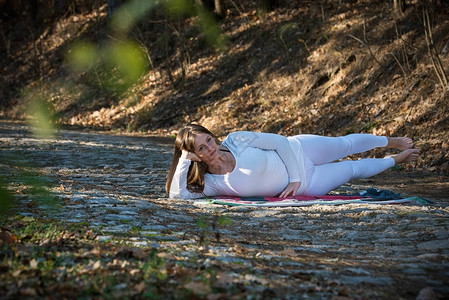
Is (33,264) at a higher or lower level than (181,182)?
higher

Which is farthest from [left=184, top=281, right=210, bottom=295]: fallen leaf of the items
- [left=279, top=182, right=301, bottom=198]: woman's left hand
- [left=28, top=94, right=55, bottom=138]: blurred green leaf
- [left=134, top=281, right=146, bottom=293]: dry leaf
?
[left=279, top=182, right=301, bottom=198]: woman's left hand

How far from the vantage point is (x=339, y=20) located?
16.3 metres

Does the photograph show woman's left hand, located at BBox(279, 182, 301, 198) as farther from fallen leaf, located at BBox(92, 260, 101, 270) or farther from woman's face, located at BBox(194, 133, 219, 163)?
fallen leaf, located at BBox(92, 260, 101, 270)

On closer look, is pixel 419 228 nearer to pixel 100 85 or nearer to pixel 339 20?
pixel 100 85

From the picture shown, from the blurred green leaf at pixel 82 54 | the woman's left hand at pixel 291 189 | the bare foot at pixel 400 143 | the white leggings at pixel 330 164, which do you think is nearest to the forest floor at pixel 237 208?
the blurred green leaf at pixel 82 54

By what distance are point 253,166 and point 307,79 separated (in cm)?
924

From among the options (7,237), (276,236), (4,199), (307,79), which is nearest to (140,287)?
(7,237)

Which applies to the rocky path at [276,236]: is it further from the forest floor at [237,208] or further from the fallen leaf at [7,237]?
the fallen leaf at [7,237]

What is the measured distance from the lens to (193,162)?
6.33m

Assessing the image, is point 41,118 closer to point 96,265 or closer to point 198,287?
point 198,287

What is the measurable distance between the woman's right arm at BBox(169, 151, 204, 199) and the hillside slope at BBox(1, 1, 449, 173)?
295cm

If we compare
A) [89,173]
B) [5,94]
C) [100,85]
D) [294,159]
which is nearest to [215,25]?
[100,85]

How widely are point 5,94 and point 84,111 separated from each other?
21.1 feet

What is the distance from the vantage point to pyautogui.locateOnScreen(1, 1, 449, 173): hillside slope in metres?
11.7
